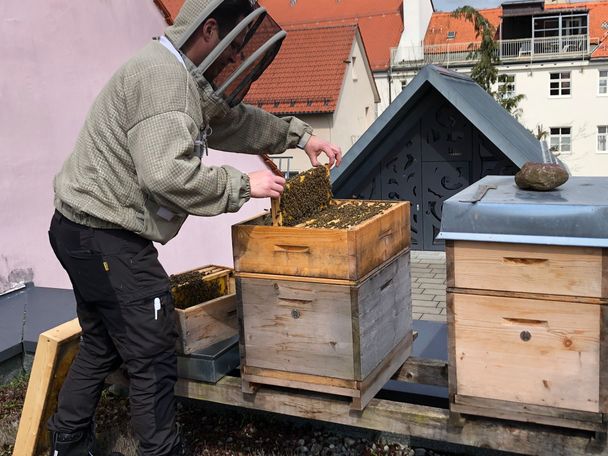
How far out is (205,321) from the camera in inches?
100.0

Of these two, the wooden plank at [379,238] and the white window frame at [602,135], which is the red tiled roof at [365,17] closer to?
the white window frame at [602,135]

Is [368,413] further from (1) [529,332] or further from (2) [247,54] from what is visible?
(2) [247,54]

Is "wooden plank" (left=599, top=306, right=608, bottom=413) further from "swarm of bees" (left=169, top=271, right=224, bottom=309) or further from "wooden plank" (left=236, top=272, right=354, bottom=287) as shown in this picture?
"swarm of bees" (left=169, top=271, right=224, bottom=309)

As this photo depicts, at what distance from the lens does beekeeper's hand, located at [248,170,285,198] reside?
2045 mm

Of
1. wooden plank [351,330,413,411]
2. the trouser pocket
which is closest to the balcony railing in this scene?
wooden plank [351,330,413,411]

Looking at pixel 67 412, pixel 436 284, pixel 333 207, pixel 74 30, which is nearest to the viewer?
pixel 67 412

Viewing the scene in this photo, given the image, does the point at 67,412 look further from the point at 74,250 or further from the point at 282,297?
the point at 282,297

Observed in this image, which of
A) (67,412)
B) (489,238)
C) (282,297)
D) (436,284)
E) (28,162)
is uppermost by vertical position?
(28,162)

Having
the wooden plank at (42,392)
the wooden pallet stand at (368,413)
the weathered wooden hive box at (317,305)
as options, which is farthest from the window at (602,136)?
the wooden plank at (42,392)

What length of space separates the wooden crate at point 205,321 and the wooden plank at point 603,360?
56.2 inches

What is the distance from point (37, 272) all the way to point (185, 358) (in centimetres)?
278

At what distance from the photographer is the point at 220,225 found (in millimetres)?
8289

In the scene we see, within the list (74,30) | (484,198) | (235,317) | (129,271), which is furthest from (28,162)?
(484,198)

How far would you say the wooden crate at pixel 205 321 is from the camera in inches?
96.0
